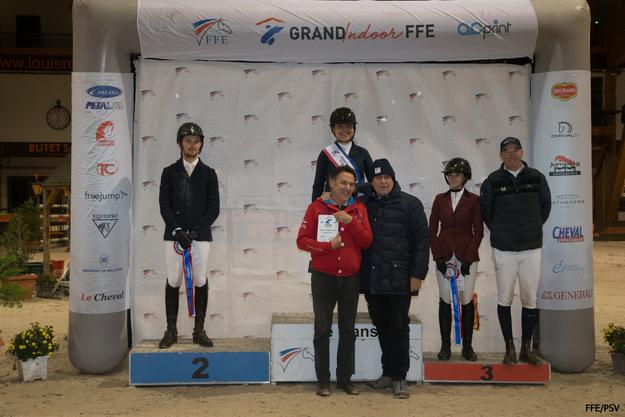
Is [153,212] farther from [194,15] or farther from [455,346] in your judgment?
[455,346]

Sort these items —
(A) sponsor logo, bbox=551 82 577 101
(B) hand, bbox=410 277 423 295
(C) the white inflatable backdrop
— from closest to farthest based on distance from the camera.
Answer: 1. (B) hand, bbox=410 277 423 295
2. (A) sponsor logo, bbox=551 82 577 101
3. (C) the white inflatable backdrop

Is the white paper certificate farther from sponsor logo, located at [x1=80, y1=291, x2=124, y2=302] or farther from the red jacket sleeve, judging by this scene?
sponsor logo, located at [x1=80, y1=291, x2=124, y2=302]

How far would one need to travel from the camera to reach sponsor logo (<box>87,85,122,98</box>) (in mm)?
4863

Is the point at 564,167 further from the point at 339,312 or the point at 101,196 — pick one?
the point at 101,196

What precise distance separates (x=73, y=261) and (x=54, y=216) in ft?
48.4

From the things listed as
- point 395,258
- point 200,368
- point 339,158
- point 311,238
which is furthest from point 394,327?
point 200,368

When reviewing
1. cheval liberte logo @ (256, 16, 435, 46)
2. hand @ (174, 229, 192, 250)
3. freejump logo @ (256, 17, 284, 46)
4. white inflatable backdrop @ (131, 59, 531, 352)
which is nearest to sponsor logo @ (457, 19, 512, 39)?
cheval liberte logo @ (256, 16, 435, 46)

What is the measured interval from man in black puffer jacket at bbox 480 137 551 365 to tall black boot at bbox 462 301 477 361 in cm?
22

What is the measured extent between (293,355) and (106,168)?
2.00 metres

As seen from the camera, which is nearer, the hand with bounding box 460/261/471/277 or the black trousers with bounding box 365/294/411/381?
the black trousers with bounding box 365/294/411/381

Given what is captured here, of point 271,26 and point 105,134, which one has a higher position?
→ point 271,26

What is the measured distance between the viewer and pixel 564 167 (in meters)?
4.98

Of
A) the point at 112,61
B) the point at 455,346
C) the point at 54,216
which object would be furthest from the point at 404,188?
the point at 54,216

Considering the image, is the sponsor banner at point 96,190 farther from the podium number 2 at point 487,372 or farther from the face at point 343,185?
the podium number 2 at point 487,372
